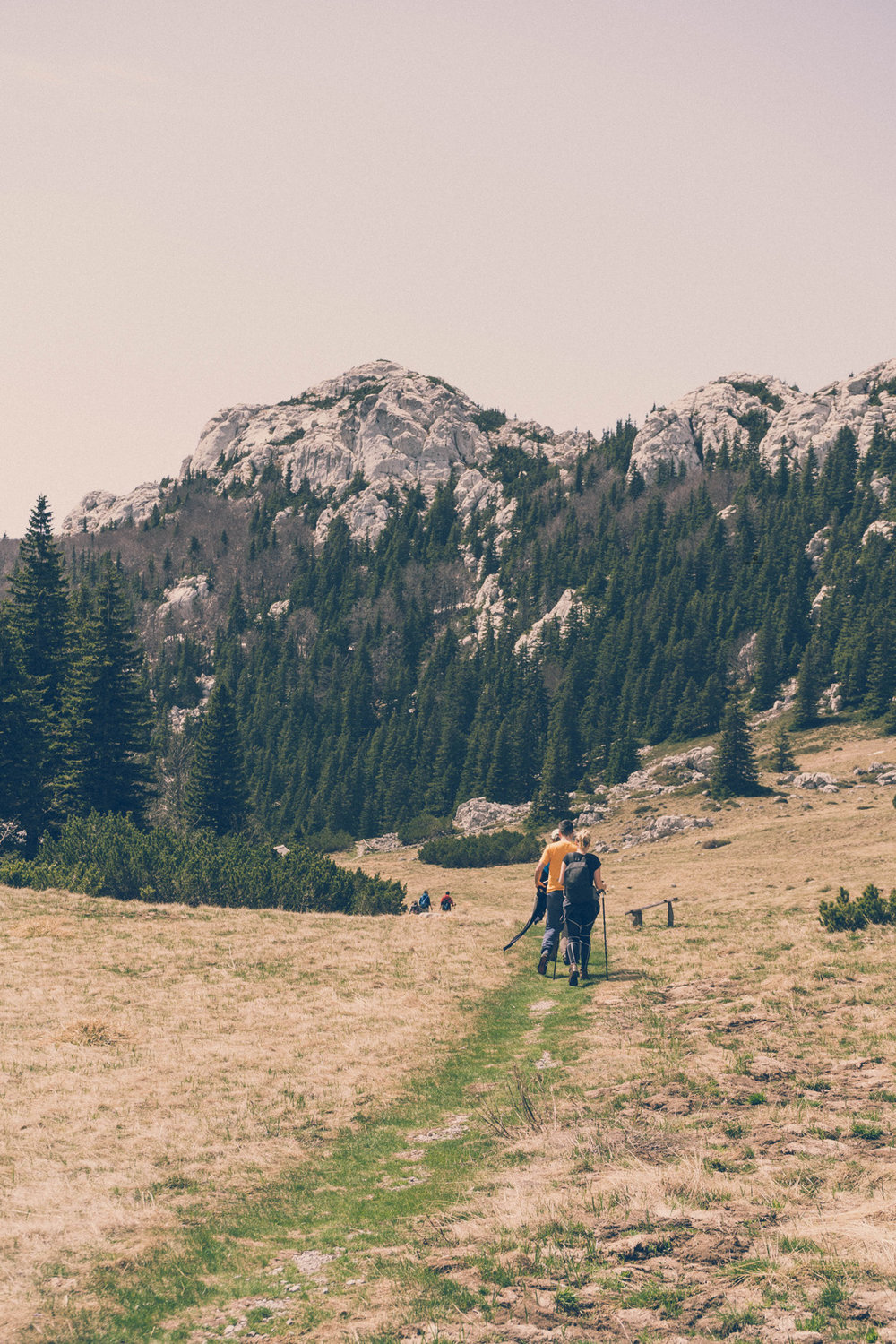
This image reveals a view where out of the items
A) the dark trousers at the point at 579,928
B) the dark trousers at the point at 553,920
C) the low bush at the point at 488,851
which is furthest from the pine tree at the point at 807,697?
the dark trousers at the point at 579,928

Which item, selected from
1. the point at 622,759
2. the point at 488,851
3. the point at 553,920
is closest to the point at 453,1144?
the point at 553,920

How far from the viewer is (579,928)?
17.5 meters

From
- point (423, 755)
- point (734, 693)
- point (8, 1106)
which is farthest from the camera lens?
point (423, 755)

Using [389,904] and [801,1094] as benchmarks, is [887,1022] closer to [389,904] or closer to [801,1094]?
[801,1094]

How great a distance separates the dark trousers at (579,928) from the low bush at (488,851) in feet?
174

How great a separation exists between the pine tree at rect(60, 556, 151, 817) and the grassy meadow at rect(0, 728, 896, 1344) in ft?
85.2

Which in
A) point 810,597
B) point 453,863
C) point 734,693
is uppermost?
point 810,597

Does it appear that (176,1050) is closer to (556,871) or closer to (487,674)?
(556,871)

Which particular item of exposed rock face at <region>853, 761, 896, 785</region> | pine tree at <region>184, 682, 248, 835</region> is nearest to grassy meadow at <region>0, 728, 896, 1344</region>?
pine tree at <region>184, 682, 248, 835</region>

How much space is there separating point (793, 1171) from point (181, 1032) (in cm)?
1173

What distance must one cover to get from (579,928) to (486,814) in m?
86.6

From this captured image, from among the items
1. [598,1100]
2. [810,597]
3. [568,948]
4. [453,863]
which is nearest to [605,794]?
[453,863]

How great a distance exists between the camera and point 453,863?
73.1 m

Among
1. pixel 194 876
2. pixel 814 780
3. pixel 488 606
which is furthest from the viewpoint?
pixel 488 606
